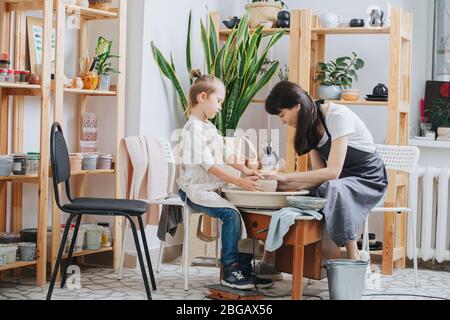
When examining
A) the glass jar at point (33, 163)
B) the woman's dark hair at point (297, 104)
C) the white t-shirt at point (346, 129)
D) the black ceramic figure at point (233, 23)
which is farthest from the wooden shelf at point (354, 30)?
the glass jar at point (33, 163)

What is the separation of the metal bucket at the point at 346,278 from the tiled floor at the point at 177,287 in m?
0.34

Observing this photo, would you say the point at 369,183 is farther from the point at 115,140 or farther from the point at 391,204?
the point at 115,140

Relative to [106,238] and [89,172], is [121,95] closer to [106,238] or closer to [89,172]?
[89,172]

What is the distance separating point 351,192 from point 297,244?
1.48 feet

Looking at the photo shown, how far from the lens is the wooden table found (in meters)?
3.57

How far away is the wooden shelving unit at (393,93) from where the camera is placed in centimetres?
481

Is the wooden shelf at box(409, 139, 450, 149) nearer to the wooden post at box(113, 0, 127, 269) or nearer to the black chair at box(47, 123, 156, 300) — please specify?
the wooden post at box(113, 0, 127, 269)

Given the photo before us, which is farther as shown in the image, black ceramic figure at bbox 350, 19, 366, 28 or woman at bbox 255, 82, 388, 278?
black ceramic figure at bbox 350, 19, 366, 28

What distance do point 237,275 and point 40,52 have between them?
66.8 inches

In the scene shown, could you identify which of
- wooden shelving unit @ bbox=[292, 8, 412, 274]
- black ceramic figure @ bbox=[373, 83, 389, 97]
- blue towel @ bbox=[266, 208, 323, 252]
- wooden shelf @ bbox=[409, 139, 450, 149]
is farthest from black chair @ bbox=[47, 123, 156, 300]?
wooden shelf @ bbox=[409, 139, 450, 149]

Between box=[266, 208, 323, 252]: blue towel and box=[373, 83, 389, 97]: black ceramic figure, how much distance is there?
1.61 metres

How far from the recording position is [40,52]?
430cm

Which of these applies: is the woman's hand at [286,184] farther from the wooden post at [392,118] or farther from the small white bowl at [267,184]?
the wooden post at [392,118]
